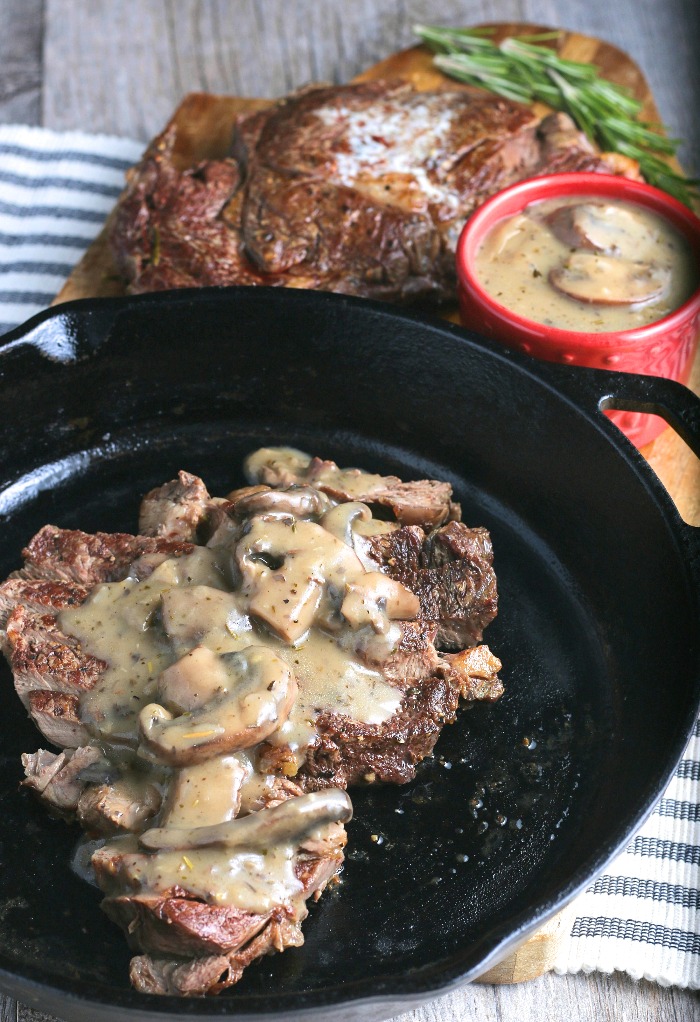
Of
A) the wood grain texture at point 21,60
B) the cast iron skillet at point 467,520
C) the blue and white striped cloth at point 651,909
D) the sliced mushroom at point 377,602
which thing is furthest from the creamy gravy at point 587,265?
the wood grain texture at point 21,60

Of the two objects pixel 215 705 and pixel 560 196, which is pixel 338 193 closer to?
pixel 560 196

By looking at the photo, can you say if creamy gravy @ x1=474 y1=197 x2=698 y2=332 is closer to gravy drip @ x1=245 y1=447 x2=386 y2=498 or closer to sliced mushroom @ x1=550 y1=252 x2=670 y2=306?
sliced mushroom @ x1=550 y1=252 x2=670 y2=306

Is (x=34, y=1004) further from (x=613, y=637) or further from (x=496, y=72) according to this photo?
(x=496, y=72)

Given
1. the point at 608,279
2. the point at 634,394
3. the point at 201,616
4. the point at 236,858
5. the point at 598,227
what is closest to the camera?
the point at 236,858

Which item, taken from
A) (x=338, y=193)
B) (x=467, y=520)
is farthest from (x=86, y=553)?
(x=338, y=193)

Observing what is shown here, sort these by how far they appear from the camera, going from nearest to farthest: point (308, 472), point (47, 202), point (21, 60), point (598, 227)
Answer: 1. point (308, 472)
2. point (598, 227)
3. point (47, 202)
4. point (21, 60)

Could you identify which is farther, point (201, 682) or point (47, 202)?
point (47, 202)

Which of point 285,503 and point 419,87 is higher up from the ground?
point 419,87

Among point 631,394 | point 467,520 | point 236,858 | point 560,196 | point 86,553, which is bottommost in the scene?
point 467,520
